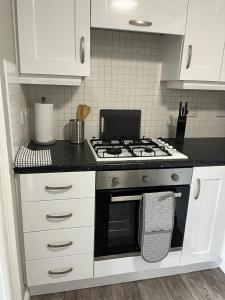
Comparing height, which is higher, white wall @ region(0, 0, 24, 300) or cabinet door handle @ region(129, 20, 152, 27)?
cabinet door handle @ region(129, 20, 152, 27)

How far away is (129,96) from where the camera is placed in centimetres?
193

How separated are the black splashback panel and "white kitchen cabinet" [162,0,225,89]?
1.43ft

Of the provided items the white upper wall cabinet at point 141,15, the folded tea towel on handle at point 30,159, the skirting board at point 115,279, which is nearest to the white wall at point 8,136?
the folded tea towel on handle at point 30,159

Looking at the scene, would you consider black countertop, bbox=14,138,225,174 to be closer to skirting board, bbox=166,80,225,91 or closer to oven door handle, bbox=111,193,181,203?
oven door handle, bbox=111,193,181,203

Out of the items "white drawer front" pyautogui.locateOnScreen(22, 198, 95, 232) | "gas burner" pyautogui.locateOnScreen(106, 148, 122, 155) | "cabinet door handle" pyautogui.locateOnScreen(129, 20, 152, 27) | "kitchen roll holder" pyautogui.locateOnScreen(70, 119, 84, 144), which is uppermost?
"cabinet door handle" pyautogui.locateOnScreen(129, 20, 152, 27)

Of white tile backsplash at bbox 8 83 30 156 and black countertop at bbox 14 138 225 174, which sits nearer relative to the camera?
white tile backsplash at bbox 8 83 30 156

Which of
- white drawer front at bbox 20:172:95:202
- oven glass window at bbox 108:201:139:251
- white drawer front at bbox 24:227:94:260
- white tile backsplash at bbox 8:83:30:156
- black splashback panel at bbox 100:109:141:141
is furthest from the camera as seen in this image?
black splashback panel at bbox 100:109:141:141

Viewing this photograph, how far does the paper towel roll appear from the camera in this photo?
1640mm

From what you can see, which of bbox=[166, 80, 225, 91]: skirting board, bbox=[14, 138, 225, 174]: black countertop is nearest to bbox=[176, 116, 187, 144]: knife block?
bbox=[14, 138, 225, 174]: black countertop

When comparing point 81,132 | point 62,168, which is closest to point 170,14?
point 81,132

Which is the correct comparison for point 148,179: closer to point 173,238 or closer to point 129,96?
point 173,238

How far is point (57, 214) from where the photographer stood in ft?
4.68

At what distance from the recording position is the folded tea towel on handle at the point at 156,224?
1.48 metres

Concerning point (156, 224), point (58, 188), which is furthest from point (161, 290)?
point (58, 188)
